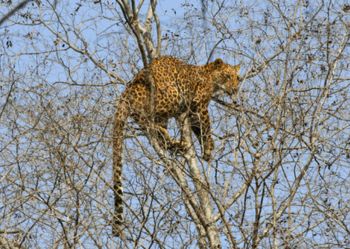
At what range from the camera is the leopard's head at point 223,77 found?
26.1 feet

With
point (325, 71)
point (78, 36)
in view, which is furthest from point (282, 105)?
point (78, 36)

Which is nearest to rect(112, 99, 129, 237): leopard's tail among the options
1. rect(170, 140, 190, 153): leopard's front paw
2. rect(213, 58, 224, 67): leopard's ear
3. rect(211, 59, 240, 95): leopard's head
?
rect(170, 140, 190, 153): leopard's front paw

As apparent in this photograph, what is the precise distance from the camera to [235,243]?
16.4 ft

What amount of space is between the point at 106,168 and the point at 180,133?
1.17 m

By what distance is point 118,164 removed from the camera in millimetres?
5738

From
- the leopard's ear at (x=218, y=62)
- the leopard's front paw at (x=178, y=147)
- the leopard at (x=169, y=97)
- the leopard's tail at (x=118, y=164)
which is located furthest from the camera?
the leopard's ear at (x=218, y=62)

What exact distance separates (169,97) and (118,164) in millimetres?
2045

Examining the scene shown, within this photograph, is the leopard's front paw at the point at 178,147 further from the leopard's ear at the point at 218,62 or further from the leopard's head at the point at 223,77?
the leopard's ear at the point at 218,62

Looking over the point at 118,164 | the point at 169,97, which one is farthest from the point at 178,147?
the point at 169,97

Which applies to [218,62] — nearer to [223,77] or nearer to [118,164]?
[223,77]

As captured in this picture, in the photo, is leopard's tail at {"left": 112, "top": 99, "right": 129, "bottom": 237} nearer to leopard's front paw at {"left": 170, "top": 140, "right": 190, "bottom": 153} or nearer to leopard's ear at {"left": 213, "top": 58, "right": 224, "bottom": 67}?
leopard's front paw at {"left": 170, "top": 140, "right": 190, "bottom": 153}

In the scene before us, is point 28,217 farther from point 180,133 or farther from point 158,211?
point 180,133

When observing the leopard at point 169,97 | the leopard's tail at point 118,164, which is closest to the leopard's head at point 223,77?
the leopard at point 169,97

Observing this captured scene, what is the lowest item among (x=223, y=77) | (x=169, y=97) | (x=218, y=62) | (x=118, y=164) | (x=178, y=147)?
(x=118, y=164)
